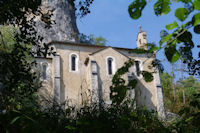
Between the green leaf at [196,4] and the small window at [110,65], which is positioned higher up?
the small window at [110,65]

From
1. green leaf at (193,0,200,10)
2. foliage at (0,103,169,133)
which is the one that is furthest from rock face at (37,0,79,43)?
green leaf at (193,0,200,10)

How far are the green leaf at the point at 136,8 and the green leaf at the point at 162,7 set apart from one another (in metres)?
0.09

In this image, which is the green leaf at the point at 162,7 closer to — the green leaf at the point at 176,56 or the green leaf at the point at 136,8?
the green leaf at the point at 136,8

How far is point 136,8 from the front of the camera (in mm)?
1462

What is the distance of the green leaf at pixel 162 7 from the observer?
1.45 m

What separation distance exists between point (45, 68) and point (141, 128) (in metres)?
24.9

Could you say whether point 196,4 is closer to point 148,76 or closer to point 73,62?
point 148,76

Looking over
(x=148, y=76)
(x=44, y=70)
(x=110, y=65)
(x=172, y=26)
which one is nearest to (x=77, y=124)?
(x=148, y=76)

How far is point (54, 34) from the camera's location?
37.9 m

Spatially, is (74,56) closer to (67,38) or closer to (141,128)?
A: (67,38)

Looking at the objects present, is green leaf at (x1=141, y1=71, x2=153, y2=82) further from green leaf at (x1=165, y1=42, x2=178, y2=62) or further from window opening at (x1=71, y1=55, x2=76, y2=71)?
window opening at (x1=71, y1=55, x2=76, y2=71)

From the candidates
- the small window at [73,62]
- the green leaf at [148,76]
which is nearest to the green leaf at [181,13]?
the green leaf at [148,76]

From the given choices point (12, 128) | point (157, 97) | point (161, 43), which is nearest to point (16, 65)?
point (12, 128)

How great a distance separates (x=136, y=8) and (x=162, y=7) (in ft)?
0.56
